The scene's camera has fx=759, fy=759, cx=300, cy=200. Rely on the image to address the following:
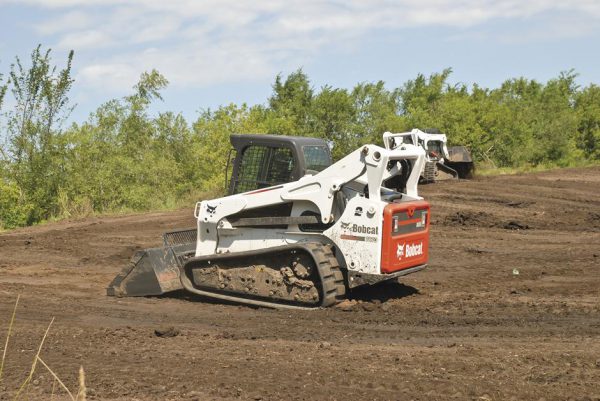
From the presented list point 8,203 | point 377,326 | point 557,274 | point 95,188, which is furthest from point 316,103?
point 377,326

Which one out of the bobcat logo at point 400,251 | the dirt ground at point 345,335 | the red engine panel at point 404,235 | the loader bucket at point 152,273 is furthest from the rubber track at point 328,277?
the loader bucket at point 152,273

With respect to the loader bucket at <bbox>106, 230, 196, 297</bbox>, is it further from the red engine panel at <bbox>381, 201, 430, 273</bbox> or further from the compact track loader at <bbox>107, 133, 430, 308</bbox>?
the red engine panel at <bbox>381, 201, 430, 273</bbox>

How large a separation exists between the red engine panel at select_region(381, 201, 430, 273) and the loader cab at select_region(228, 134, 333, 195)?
1242mm

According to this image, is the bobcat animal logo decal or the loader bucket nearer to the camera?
the bobcat animal logo decal

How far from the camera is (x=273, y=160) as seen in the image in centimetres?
975

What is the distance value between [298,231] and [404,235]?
1317 mm

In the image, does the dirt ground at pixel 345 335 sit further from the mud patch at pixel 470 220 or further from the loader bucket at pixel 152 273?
the mud patch at pixel 470 220

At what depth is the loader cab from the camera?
31.4 feet

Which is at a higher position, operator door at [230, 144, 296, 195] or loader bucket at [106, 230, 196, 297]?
operator door at [230, 144, 296, 195]

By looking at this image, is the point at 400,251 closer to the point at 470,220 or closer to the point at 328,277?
the point at 328,277

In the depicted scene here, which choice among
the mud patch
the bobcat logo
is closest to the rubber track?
the bobcat logo

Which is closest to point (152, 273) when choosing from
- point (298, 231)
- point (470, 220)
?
point (298, 231)

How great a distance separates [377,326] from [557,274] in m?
4.50

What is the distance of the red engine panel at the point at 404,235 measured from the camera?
8891 millimetres
